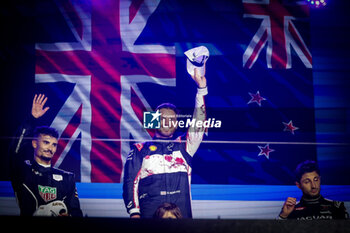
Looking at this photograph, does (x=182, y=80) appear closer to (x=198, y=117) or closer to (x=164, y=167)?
(x=198, y=117)

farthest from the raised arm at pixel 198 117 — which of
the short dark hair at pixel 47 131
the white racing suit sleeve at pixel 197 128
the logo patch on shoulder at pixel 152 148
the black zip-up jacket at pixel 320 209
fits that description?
the short dark hair at pixel 47 131

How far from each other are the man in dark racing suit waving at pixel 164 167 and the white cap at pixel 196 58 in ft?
0.18

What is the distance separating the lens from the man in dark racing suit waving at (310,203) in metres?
1.66

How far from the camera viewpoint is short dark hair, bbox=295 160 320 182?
1.66m

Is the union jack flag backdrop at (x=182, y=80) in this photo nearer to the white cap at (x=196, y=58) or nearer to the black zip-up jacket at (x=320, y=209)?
the white cap at (x=196, y=58)

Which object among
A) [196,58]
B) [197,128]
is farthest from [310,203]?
[196,58]

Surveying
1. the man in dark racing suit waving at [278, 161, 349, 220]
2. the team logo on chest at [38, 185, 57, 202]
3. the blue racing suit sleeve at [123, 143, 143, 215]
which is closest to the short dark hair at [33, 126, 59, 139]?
the team logo on chest at [38, 185, 57, 202]

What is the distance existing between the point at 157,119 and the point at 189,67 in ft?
1.51

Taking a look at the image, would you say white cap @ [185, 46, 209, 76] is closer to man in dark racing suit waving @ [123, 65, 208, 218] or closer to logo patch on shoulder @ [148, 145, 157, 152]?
man in dark racing suit waving @ [123, 65, 208, 218]

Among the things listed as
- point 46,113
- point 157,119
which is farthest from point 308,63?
point 46,113

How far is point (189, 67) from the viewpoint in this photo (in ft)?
5.60

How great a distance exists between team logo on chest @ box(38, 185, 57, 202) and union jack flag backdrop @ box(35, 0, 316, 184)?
22 cm

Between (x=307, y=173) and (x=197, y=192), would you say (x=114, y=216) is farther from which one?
(x=307, y=173)

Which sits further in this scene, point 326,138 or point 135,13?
point 135,13
